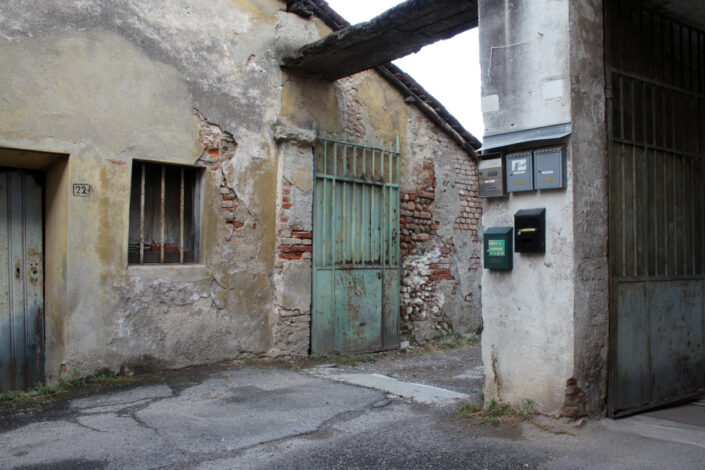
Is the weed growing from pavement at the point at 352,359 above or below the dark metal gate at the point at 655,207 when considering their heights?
below

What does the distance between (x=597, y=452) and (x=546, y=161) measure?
182 centimetres

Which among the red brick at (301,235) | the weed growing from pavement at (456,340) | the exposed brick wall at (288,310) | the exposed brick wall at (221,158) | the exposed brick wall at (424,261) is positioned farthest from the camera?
the weed growing from pavement at (456,340)

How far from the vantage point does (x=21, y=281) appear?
520cm

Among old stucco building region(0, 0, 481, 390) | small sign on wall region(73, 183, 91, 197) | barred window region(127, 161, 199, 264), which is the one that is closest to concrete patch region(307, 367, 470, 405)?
old stucco building region(0, 0, 481, 390)

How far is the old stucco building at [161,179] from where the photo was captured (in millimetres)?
4934

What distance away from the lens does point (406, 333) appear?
25.1 ft

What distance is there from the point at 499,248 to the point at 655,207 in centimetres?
137

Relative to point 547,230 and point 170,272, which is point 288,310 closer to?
point 170,272

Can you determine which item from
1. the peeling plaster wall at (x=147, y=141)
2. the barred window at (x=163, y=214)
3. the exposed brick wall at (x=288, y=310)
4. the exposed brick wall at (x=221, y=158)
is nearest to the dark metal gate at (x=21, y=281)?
the peeling plaster wall at (x=147, y=141)

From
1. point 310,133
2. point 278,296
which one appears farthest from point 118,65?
point 278,296

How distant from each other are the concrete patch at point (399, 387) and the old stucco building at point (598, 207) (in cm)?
72

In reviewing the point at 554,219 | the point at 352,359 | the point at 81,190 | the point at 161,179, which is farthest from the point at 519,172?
the point at 81,190

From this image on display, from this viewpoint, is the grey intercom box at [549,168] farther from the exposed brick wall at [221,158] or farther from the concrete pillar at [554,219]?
the exposed brick wall at [221,158]

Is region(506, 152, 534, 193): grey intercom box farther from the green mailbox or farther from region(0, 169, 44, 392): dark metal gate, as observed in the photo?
region(0, 169, 44, 392): dark metal gate
